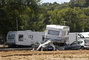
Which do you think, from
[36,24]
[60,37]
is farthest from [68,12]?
[60,37]

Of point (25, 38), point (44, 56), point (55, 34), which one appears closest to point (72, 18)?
point (25, 38)

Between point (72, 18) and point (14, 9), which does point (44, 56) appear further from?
point (72, 18)

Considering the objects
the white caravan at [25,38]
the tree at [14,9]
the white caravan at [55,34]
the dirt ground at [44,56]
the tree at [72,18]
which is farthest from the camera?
the tree at [72,18]

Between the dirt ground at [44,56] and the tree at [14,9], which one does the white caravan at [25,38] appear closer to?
the tree at [14,9]

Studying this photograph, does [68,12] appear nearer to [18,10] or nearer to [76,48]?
[18,10]

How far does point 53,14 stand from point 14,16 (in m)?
36.0

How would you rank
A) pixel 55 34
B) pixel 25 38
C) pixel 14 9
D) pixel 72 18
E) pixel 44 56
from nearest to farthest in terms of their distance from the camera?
pixel 44 56 → pixel 55 34 → pixel 25 38 → pixel 14 9 → pixel 72 18

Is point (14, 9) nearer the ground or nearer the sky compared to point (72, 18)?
nearer the sky

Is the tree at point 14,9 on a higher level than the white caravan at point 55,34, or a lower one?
higher

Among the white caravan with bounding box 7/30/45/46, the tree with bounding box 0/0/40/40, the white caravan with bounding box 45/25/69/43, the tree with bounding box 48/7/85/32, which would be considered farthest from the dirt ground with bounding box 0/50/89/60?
the tree with bounding box 48/7/85/32

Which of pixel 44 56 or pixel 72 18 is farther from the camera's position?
pixel 72 18

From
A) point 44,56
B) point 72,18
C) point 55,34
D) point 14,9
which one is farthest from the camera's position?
point 72,18

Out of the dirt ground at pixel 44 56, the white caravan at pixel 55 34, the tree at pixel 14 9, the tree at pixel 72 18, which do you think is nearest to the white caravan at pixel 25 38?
the tree at pixel 14 9

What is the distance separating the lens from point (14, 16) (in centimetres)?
4344
